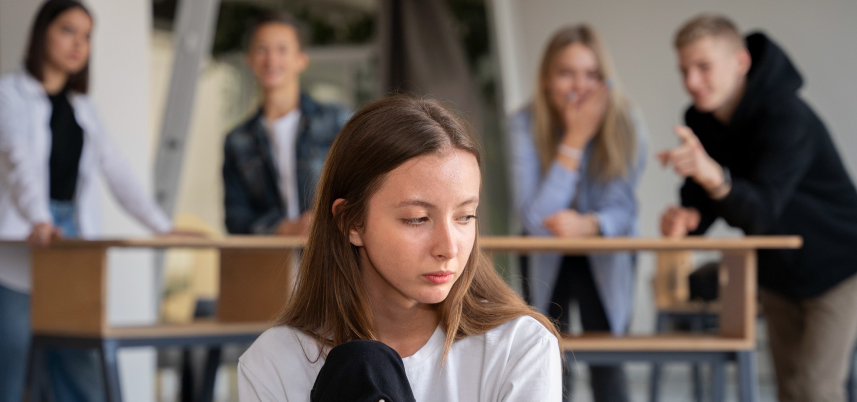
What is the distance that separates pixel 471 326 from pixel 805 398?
147 cm

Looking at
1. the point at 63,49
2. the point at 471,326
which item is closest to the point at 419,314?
the point at 471,326

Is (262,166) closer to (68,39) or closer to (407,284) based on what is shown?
(68,39)

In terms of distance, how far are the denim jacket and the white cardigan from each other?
0.25 metres

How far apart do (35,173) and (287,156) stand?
2.55 feet

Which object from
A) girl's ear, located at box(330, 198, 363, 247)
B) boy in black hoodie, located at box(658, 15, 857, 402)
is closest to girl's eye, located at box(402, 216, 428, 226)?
girl's ear, located at box(330, 198, 363, 247)

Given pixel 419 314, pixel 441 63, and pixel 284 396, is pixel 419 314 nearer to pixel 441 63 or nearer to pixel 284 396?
pixel 284 396

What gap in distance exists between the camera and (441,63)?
4.33 m

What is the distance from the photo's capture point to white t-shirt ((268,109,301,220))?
272 centimetres

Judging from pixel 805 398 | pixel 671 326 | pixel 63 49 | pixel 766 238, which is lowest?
pixel 671 326

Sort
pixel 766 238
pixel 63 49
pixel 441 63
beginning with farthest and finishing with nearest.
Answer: pixel 441 63, pixel 63 49, pixel 766 238

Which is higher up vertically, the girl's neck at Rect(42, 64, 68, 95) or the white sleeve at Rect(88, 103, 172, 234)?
the girl's neck at Rect(42, 64, 68, 95)

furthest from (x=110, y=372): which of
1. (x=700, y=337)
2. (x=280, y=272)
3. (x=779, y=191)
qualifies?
(x=779, y=191)

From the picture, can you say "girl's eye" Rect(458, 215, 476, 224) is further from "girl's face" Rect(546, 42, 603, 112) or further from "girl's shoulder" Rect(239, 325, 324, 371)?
"girl's face" Rect(546, 42, 603, 112)

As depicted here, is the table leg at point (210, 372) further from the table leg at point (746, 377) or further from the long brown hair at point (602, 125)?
the table leg at point (746, 377)
